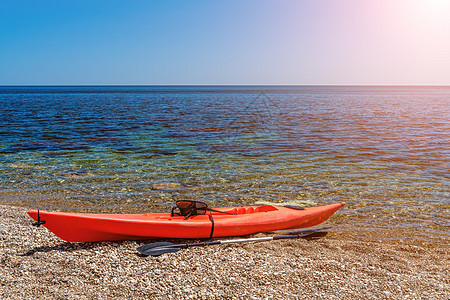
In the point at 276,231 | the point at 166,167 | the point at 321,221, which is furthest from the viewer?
the point at 166,167

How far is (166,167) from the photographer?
13.2 m

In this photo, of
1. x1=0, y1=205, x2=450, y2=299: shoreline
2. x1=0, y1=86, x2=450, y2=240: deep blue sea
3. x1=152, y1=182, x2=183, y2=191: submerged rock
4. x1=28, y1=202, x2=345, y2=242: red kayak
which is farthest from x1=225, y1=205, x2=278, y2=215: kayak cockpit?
x1=152, y1=182, x2=183, y2=191: submerged rock

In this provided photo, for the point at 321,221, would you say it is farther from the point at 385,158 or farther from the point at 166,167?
the point at 385,158

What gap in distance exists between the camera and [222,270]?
5.22 m

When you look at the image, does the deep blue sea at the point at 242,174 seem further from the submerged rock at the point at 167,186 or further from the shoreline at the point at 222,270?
the shoreline at the point at 222,270

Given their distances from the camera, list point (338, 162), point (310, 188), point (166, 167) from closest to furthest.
A: point (310, 188), point (166, 167), point (338, 162)

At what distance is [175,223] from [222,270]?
4.83 ft

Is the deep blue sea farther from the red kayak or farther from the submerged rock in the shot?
the red kayak

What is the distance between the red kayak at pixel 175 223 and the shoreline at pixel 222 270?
11.0 inches

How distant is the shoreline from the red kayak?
0.92ft

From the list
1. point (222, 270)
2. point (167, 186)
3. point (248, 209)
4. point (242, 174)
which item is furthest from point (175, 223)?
point (242, 174)

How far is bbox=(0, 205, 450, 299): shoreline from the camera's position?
462 centimetres

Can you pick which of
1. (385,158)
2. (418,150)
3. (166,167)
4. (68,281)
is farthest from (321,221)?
(418,150)

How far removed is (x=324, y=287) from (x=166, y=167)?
9354 mm
